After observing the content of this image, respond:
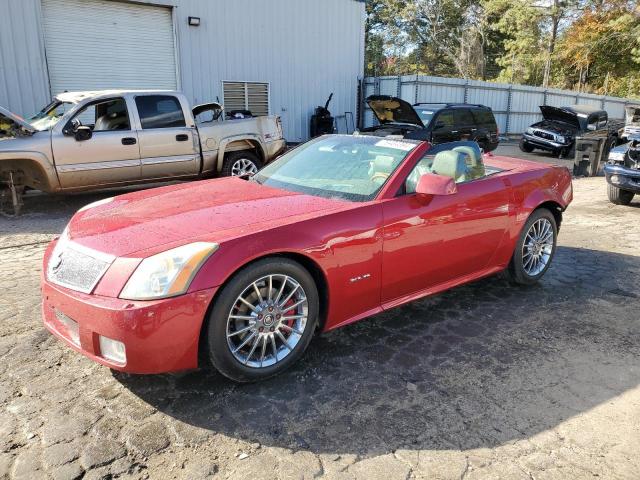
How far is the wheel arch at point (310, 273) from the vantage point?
275cm

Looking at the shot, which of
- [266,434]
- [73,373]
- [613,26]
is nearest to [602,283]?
[266,434]

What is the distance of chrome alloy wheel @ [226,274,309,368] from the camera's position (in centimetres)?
291

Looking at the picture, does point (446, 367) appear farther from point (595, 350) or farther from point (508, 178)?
point (508, 178)

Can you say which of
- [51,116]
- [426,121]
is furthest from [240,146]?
[426,121]

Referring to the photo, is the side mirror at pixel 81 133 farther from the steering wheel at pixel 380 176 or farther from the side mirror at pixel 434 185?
the side mirror at pixel 434 185

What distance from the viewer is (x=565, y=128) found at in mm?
16750

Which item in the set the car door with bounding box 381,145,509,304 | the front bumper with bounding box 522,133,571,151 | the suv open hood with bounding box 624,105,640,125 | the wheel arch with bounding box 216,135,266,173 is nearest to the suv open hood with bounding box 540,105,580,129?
the front bumper with bounding box 522,133,571,151

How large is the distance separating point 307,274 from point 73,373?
5.09ft

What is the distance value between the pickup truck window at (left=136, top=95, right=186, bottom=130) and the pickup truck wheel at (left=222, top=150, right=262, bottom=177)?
1.02 metres

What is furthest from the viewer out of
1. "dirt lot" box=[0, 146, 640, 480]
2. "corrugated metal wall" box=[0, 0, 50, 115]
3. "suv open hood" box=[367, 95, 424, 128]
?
"suv open hood" box=[367, 95, 424, 128]

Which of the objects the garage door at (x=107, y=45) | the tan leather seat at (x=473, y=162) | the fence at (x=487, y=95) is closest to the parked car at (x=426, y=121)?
the fence at (x=487, y=95)

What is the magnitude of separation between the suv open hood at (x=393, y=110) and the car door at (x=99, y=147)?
621 centimetres

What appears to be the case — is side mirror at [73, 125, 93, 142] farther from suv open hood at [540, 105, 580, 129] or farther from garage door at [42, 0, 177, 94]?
suv open hood at [540, 105, 580, 129]

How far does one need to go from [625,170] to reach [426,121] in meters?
5.01
